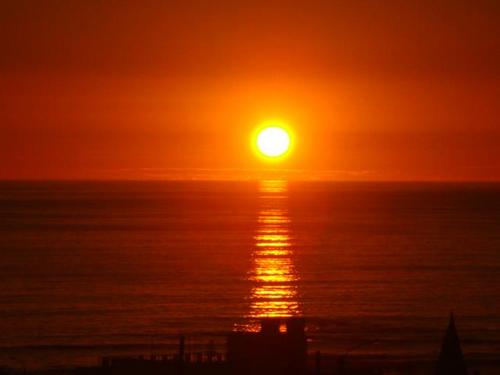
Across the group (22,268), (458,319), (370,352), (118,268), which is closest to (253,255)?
(118,268)

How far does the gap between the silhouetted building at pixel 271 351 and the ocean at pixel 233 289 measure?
65.2 ft

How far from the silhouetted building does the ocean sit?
19879 mm

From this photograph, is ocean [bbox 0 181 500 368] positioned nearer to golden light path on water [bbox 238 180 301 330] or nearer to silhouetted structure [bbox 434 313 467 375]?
golden light path on water [bbox 238 180 301 330]

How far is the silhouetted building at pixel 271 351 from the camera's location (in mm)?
32156

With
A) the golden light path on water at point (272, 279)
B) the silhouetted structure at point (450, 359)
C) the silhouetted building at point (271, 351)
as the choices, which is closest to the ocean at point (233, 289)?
the golden light path on water at point (272, 279)

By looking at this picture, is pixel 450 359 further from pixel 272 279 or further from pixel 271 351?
pixel 272 279

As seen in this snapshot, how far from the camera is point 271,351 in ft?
106

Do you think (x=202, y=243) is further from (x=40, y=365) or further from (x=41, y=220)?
(x=40, y=365)

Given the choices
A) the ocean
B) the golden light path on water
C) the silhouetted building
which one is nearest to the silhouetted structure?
the silhouetted building

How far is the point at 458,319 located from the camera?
211ft

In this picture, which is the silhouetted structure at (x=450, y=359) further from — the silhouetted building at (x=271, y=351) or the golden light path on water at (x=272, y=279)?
the golden light path on water at (x=272, y=279)

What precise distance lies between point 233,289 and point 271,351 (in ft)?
155

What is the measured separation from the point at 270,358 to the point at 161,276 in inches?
2220

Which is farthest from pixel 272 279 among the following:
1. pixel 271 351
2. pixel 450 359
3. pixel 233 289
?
Answer: pixel 450 359
